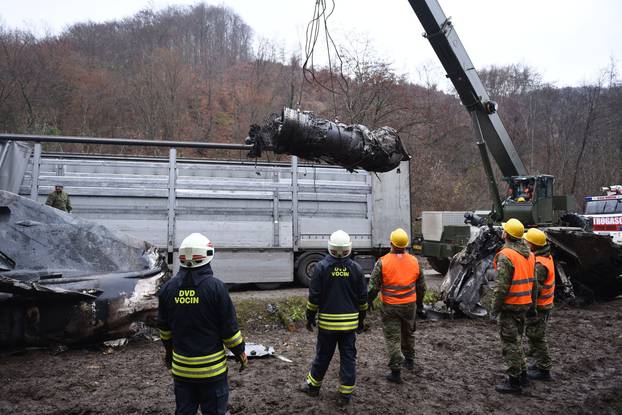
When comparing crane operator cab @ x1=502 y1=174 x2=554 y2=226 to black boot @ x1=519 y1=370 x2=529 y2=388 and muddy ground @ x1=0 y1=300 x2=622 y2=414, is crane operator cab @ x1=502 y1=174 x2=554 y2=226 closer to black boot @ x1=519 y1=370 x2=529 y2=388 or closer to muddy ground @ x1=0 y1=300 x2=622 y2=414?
muddy ground @ x1=0 y1=300 x2=622 y2=414

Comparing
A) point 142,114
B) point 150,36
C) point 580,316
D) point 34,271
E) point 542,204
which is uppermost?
point 150,36

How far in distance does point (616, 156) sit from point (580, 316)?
875 inches

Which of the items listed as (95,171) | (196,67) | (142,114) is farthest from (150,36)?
(95,171)

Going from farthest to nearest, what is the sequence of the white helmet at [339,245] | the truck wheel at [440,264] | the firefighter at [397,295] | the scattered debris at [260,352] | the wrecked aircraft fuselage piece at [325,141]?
the truck wheel at [440,264] → the scattered debris at [260,352] → the firefighter at [397,295] → the white helmet at [339,245] → the wrecked aircraft fuselage piece at [325,141]

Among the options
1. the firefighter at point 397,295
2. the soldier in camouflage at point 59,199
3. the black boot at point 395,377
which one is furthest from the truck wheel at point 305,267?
the black boot at point 395,377

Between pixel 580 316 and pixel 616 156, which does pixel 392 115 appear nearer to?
pixel 580 316

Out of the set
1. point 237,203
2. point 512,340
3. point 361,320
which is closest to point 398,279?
point 361,320

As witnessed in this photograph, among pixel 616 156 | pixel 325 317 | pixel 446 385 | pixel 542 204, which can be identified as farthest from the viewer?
pixel 616 156

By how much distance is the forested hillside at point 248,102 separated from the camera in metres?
18.2

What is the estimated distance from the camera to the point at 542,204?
905 centimetres

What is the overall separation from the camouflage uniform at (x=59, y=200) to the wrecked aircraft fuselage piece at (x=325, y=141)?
215 inches

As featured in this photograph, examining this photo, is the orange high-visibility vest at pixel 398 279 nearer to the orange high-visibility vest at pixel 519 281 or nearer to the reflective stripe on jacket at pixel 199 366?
the orange high-visibility vest at pixel 519 281

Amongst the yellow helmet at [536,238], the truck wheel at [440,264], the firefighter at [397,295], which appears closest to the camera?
the firefighter at [397,295]

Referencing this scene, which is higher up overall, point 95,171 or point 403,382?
point 95,171
